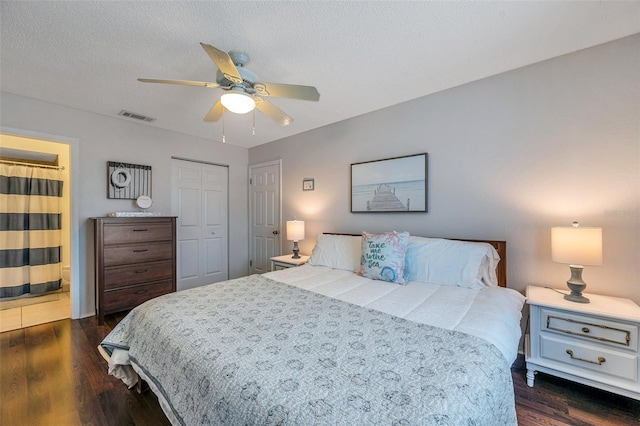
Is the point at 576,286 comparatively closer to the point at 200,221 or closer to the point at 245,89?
the point at 245,89

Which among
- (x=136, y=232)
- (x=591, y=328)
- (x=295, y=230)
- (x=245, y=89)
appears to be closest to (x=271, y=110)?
(x=245, y=89)

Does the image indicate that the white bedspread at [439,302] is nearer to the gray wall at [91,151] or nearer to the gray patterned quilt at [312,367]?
the gray patterned quilt at [312,367]

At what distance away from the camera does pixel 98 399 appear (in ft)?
5.57

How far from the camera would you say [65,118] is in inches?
114

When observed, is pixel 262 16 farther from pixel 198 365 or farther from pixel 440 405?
pixel 440 405

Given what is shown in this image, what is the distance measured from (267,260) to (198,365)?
3.30 meters

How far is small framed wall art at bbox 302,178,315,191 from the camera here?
3695 mm

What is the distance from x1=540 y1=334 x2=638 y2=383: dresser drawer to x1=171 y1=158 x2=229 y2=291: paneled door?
4.09 meters

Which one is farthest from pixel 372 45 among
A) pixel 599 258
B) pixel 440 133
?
pixel 599 258

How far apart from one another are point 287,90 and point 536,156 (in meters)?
Answer: 2.02

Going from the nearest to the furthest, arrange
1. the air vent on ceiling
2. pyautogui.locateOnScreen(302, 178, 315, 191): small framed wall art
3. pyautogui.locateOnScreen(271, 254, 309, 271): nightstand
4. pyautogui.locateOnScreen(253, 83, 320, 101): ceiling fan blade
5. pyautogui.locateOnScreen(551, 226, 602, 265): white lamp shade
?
pyautogui.locateOnScreen(551, 226, 602, 265): white lamp shade < pyautogui.locateOnScreen(253, 83, 320, 101): ceiling fan blade < the air vent on ceiling < pyautogui.locateOnScreen(271, 254, 309, 271): nightstand < pyautogui.locateOnScreen(302, 178, 315, 191): small framed wall art

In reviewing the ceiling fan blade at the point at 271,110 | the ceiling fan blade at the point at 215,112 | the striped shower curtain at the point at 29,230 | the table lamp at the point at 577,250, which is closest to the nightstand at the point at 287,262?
the ceiling fan blade at the point at 271,110

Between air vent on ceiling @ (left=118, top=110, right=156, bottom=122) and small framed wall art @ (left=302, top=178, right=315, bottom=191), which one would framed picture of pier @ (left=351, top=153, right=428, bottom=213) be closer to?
small framed wall art @ (left=302, top=178, right=315, bottom=191)

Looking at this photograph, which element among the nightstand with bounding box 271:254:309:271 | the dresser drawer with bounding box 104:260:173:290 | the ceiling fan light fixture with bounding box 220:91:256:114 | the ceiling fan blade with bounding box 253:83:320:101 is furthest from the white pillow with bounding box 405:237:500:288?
the dresser drawer with bounding box 104:260:173:290
